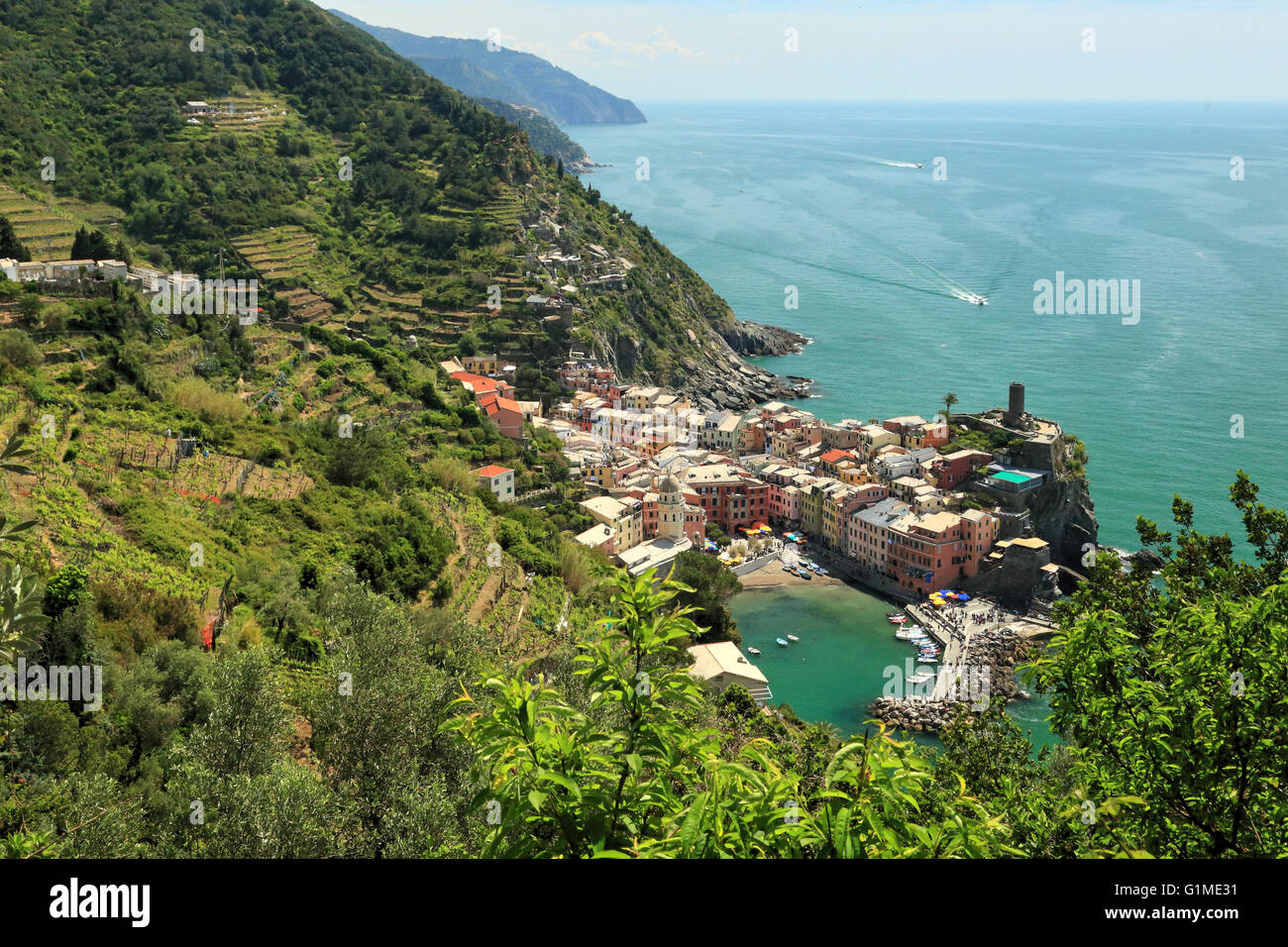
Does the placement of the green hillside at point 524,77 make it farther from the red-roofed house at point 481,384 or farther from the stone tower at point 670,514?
the stone tower at point 670,514

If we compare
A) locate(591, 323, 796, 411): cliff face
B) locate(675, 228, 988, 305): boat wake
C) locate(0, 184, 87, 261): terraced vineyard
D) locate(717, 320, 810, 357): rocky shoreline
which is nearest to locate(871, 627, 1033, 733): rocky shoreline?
locate(591, 323, 796, 411): cliff face

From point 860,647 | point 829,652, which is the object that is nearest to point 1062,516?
point 860,647

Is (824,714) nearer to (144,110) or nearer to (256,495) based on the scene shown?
(256,495)

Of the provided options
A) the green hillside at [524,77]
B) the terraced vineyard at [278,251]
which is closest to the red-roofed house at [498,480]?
the terraced vineyard at [278,251]

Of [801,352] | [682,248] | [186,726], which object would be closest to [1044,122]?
[682,248]

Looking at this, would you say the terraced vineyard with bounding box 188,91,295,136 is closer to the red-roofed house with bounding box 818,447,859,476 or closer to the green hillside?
the red-roofed house with bounding box 818,447,859,476

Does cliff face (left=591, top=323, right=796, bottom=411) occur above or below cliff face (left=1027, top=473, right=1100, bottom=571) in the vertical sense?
above
